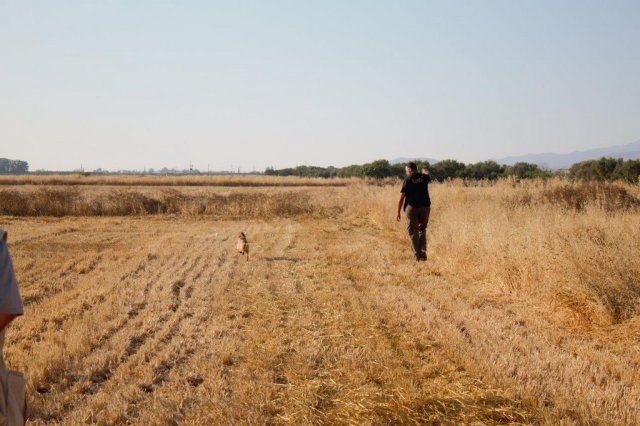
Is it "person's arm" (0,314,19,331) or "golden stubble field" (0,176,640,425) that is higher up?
"person's arm" (0,314,19,331)

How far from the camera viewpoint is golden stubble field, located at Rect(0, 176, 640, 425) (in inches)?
164

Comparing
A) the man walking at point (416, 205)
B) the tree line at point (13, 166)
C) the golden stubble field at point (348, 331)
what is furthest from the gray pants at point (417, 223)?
the tree line at point (13, 166)

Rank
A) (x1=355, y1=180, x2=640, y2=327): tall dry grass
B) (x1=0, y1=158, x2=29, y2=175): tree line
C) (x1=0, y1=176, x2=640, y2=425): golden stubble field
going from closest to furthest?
1. (x1=0, y1=176, x2=640, y2=425): golden stubble field
2. (x1=355, y1=180, x2=640, y2=327): tall dry grass
3. (x1=0, y1=158, x2=29, y2=175): tree line

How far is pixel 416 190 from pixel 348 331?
5.51 meters

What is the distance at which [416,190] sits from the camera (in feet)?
35.6

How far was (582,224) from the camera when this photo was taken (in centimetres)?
860

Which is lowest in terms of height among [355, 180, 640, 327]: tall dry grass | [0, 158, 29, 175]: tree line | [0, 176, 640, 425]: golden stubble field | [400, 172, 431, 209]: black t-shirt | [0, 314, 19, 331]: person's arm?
[0, 176, 640, 425]: golden stubble field

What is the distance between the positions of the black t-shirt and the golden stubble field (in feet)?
3.89

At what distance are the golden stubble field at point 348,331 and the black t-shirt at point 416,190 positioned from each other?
3.89 feet

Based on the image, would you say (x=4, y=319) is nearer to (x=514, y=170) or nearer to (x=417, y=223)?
(x=417, y=223)

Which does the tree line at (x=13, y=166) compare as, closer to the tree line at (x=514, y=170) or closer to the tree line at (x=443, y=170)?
the tree line at (x=443, y=170)

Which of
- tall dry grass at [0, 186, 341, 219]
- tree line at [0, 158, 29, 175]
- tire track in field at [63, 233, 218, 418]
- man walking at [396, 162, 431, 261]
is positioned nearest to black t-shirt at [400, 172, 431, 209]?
man walking at [396, 162, 431, 261]

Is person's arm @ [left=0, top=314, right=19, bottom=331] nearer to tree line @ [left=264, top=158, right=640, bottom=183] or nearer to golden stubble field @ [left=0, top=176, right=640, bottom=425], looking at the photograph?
golden stubble field @ [left=0, top=176, right=640, bottom=425]

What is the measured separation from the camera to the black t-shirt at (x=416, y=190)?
1078 cm
